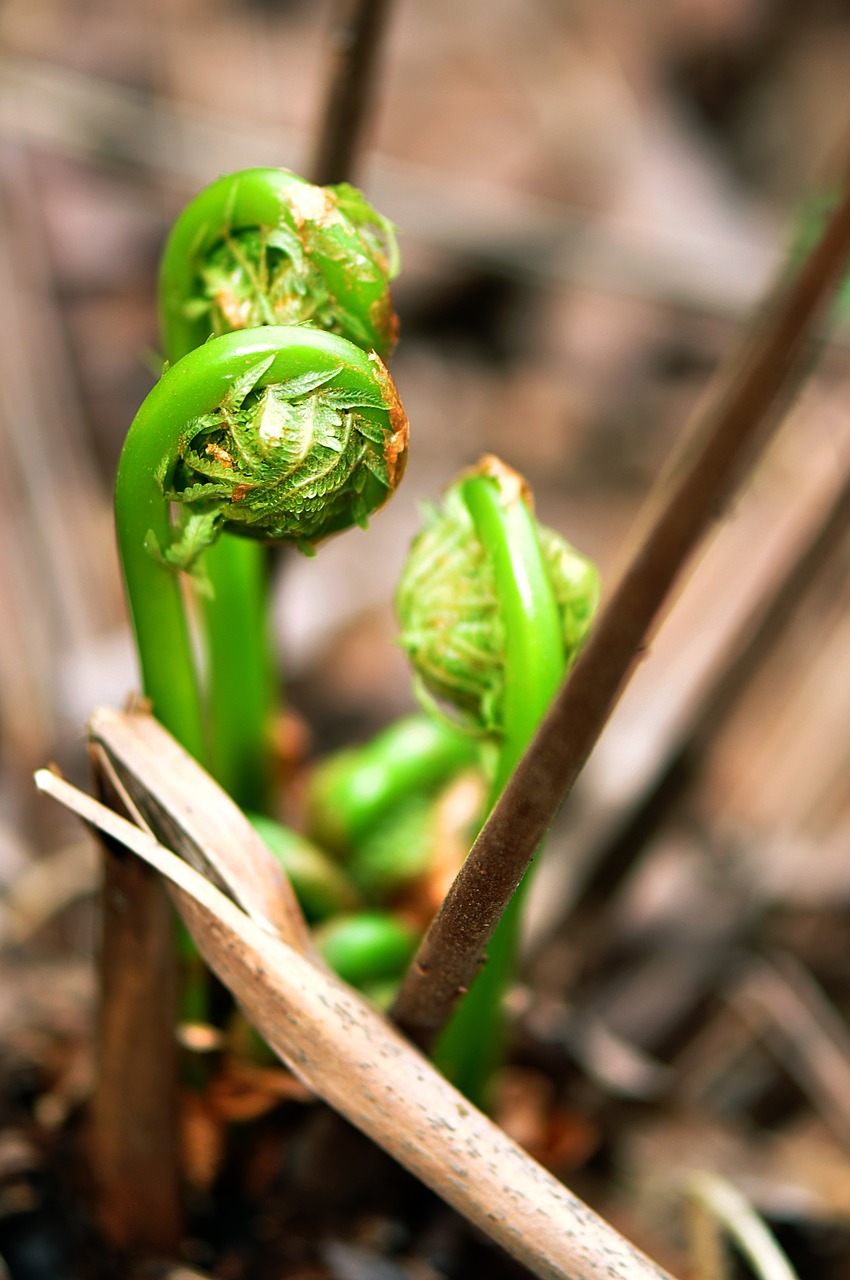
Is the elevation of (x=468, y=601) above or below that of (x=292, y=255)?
below

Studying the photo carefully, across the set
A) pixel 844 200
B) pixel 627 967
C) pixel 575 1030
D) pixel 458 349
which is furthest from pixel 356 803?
pixel 458 349

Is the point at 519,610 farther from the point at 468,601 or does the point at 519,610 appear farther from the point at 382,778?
the point at 382,778

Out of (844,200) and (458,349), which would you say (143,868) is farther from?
(458,349)

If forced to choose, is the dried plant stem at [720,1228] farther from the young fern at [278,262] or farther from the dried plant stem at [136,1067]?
the young fern at [278,262]

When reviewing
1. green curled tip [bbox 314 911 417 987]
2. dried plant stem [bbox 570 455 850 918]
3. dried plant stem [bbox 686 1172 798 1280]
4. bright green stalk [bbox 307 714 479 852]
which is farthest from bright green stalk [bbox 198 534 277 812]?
dried plant stem [bbox 686 1172 798 1280]

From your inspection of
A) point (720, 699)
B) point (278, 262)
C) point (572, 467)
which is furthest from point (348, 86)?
point (572, 467)

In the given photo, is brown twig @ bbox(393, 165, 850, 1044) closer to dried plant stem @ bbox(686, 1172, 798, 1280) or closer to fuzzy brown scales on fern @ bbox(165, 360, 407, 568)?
fuzzy brown scales on fern @ bbox(165, 360, 407, 568)
